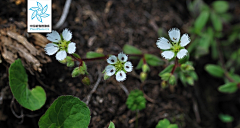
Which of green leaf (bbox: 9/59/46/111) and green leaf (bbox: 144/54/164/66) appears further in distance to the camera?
green leaf (bbox: 144/54/164/66)

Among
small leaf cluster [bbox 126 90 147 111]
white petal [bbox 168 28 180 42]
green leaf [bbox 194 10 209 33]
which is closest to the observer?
white petal [bbox 168 28 180 42]

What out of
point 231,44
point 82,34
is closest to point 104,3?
point 82,34

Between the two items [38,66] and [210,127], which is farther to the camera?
[210,127]

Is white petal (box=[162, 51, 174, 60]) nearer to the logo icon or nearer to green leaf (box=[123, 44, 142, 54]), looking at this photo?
green leaf (box=[123, 44, 142, 54])

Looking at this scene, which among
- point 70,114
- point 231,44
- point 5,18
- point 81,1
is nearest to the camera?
point 70,114

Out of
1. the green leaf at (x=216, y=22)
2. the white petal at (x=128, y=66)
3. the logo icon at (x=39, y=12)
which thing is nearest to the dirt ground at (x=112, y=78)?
the logo icon at (x=39, y=12)

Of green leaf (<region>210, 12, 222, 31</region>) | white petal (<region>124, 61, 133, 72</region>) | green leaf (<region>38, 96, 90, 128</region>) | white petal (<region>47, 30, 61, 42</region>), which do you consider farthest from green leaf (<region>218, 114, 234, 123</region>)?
white petal (<region>47, 30, 61, 42</region>)

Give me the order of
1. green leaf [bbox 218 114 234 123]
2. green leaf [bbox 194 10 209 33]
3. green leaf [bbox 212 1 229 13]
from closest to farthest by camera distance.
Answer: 1. green leaf [bbox 194 10 209 33]
2. green leaf [bbox 218 114 234 123]
3. green leaf [bbox 212 1 229 13]

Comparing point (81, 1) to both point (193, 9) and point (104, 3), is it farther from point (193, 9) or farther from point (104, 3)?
point (193, 9)
